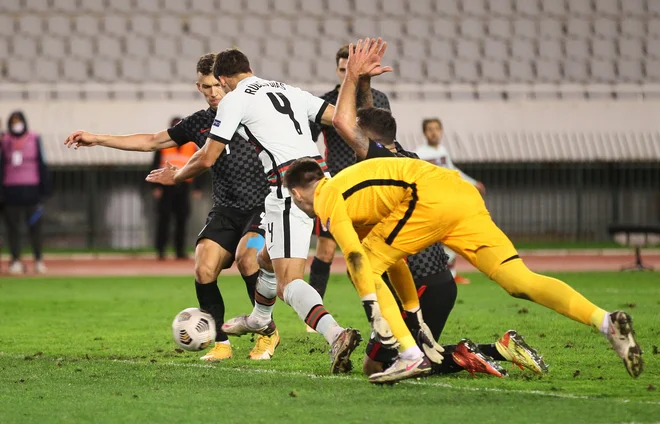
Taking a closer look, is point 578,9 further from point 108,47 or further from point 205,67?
point 205,67

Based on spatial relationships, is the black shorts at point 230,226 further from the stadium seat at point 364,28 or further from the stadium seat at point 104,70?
the stadium seat at point 364,28

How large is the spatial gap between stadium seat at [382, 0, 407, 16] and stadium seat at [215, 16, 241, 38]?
268cm

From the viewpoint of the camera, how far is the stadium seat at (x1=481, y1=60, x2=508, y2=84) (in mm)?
24250

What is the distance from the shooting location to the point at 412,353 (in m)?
6.18

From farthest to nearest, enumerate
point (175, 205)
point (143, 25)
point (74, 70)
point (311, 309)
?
point (143, 25) < point (74, 70) < point (175, 205) < point (311, 309)

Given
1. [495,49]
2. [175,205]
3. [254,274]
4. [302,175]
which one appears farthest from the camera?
[495,49]

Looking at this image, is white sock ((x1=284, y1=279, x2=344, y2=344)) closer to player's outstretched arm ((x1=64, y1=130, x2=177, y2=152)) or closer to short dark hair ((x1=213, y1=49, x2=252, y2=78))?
short dark hair ((x1=213, y1=49, x2=252, y2=78))

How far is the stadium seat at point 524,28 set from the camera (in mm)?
24828

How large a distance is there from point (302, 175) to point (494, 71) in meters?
18.4

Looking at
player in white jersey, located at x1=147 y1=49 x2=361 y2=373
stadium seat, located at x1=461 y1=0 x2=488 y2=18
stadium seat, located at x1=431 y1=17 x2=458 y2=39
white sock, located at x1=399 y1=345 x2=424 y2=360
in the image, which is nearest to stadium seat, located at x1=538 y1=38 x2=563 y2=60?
stadium seat, located at x1=461 y1=0 x2=488 y2=18

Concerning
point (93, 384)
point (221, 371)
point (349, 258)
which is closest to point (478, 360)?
point (349, 258)

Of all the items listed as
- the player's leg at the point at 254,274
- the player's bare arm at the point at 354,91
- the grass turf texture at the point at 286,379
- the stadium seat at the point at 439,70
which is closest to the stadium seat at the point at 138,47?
the stadium seat at the point at 439,70

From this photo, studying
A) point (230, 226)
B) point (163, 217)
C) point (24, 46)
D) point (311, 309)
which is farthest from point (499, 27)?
point (311, 309)

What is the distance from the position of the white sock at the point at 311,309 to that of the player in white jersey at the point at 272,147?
1 cm
